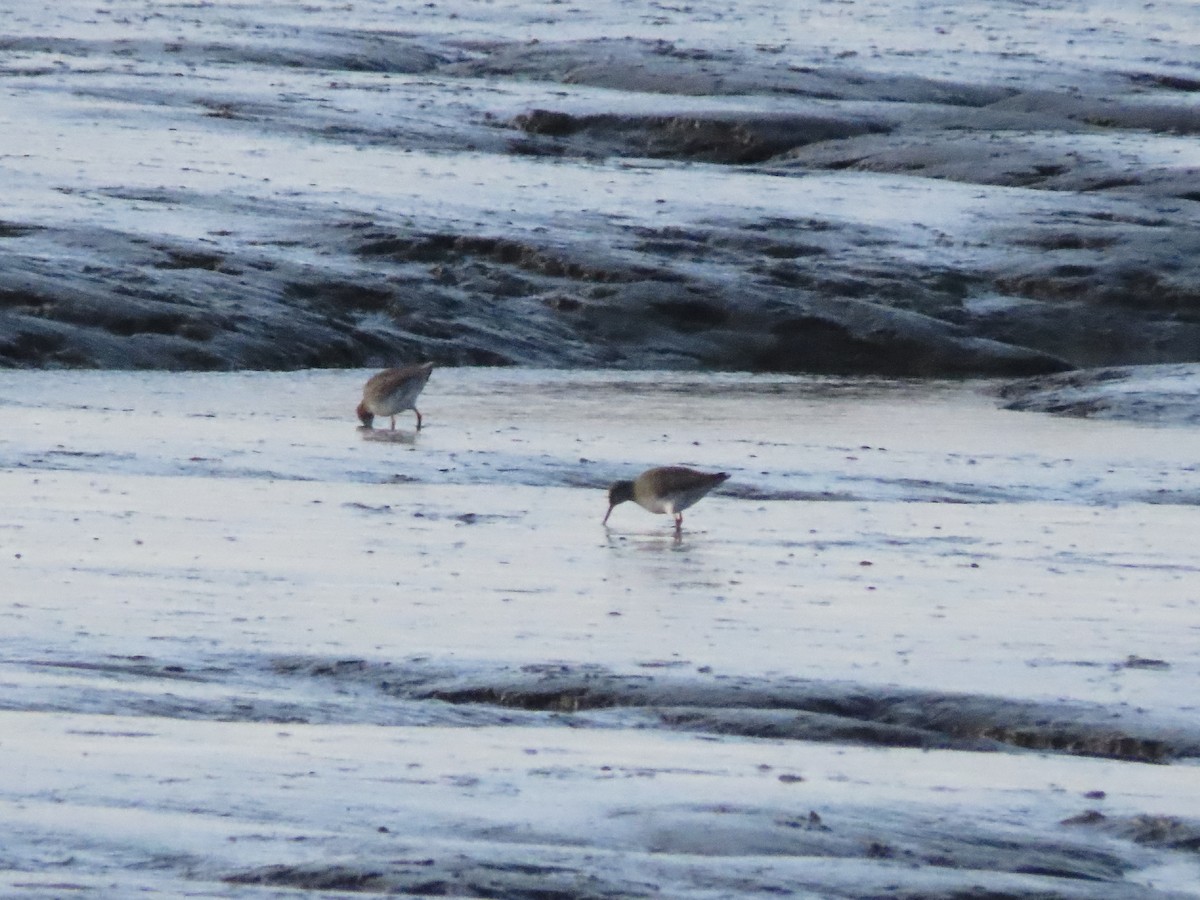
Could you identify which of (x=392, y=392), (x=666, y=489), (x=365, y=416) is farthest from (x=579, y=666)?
(x=365, y=416)

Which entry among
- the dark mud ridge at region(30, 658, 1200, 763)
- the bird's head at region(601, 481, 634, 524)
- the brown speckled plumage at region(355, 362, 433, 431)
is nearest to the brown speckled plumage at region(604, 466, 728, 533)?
the bird's head at region(601, 481, 634, 524)

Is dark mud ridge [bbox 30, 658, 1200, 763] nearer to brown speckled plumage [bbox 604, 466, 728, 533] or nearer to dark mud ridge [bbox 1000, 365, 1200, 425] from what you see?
brown speckled plumage [bbox 604, 466, 728, 533]

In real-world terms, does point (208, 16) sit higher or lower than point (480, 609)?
higher

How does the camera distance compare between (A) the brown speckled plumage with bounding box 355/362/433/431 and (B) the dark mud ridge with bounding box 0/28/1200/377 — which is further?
(B) the dark mud ridge with bounding box 0/28/1200/377

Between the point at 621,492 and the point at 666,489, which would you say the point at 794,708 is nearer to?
the point at 666,489

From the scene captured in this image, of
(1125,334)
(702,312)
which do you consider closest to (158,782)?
(702,312)

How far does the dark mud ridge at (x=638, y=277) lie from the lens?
586 inches

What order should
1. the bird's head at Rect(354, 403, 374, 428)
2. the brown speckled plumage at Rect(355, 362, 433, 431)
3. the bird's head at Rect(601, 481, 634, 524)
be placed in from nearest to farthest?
the bird's head at Rect(601, 481, 634, 524)
the brown speckled plumage at Rect(355, 362, 433, 431)
the bird's head at Rect(354, 403, 374, 428)

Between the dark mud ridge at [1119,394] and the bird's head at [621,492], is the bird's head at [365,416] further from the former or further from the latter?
the dark mud ridge at [1119,394]

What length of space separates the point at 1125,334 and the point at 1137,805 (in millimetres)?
12319

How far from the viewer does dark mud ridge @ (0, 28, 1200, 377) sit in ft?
48.8

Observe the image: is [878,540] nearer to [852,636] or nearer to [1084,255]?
[852,636]

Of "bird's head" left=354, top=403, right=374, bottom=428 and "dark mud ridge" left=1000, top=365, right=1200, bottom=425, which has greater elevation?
"dark mud ridge" left=1000, top=365, right=1200, bottom=425

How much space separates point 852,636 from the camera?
7.29m
